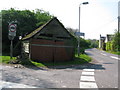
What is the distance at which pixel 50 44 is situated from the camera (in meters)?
13.8

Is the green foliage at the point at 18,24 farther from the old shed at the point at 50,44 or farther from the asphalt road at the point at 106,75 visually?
the asphalt road at the point at 106,75

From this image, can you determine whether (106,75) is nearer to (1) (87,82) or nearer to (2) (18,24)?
(1) (87,82)

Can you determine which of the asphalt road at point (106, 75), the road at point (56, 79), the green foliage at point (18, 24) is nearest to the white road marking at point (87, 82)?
the road at point (56, 79)

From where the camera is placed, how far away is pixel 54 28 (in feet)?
46.8

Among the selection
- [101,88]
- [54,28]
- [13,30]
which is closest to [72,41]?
[54,28]

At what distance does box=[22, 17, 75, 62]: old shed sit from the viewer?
13234mm

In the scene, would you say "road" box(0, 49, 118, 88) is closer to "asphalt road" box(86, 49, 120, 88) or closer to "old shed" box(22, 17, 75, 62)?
"asphalt road" box(86, 49, 120, 88)

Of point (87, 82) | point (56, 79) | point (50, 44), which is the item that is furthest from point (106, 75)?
point (50, 44)

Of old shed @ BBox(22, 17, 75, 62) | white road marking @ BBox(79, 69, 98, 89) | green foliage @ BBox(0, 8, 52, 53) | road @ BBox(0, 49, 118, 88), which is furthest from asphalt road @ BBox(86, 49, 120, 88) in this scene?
green foliage @ BBox(0, 8, 52, 53)

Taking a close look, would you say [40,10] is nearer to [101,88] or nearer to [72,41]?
[72,41]

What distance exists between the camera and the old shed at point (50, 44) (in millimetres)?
13234

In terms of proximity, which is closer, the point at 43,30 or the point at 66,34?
the point at 43,30

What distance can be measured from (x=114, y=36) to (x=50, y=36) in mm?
33065

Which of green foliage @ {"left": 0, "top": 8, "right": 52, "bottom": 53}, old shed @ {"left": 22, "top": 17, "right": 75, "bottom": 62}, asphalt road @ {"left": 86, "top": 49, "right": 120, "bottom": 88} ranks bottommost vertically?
asphalt road @ {"left": 86, "top": 49, "right": 120, "bottom": 88}
